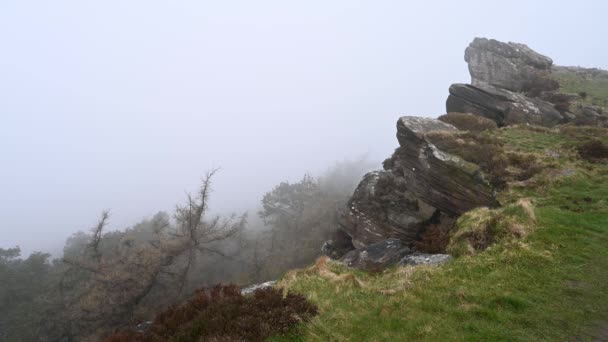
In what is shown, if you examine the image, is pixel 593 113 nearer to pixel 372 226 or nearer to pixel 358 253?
pixel 372 226

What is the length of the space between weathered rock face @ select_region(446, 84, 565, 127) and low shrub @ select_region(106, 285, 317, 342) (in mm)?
28022

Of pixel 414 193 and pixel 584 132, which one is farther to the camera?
pixel 584 132

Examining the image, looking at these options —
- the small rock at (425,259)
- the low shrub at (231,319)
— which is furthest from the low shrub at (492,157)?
the low shrub at (231,319)

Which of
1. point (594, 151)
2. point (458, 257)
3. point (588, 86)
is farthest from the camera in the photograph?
point (588, 86)

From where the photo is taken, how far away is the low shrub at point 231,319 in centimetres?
725

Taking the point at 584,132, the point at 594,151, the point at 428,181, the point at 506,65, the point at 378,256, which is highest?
the point at 506,65

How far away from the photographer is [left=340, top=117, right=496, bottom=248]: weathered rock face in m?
17.3

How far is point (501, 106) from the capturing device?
2975 centimetres

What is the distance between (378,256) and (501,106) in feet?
73.8

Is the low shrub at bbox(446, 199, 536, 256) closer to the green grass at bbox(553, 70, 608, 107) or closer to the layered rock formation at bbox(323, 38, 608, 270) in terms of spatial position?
the layered rock formation at bbox(323, 38, 608, 270)

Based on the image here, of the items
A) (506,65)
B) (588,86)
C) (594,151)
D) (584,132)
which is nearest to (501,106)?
(584,132)

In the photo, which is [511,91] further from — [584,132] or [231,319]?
[231,319]

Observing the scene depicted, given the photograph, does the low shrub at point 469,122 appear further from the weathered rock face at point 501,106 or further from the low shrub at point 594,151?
the low shrub at point 594,151

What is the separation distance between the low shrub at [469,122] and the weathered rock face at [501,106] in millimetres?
3367
